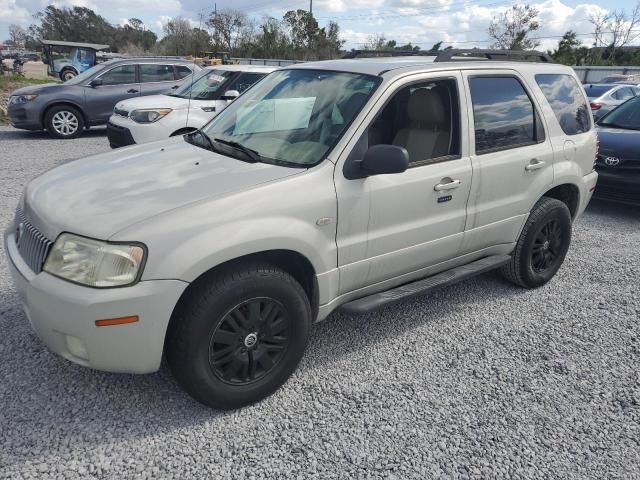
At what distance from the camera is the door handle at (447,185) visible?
3311 millimetres

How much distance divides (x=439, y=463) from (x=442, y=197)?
1.64 metres

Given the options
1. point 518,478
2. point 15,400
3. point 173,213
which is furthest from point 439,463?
point 15,400

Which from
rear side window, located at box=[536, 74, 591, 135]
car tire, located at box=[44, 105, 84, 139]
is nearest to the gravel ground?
rear side window, located at box=[536, 74, 591, 135]

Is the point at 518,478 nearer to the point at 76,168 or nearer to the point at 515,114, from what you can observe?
the point at 515,114

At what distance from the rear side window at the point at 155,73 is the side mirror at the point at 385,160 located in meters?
10.3

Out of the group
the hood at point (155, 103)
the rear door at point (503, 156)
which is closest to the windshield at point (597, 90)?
the hood at point (155, 103)

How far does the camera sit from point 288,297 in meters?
2.75

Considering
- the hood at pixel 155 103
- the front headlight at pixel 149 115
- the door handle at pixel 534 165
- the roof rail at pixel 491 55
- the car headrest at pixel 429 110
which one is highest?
the roof rail at pixel 491 55

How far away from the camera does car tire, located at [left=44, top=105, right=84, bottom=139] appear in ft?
36.3

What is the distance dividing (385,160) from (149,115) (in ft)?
21.1

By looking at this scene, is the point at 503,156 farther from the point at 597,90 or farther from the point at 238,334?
the point at 597,90

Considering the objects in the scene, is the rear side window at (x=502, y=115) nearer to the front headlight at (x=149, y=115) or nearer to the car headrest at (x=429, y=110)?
the car headrest at (x=429, y=110)

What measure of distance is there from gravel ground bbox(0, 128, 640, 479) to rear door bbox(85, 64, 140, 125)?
8.43 meters

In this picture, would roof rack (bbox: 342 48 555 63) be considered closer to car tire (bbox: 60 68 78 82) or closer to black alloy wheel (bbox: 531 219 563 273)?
black alloy wheel (bbox: 531 219 563 273)
